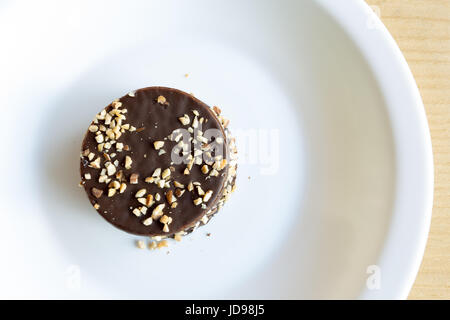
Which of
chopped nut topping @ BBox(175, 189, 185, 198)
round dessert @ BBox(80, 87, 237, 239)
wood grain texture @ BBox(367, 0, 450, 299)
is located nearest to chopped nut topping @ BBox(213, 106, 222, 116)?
round dessert @ BBox(80, 87, 237, 239)

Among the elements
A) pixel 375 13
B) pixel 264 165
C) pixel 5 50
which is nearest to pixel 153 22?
pixel 5 50

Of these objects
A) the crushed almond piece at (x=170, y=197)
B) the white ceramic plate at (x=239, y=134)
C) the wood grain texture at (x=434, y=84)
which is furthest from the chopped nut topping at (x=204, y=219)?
the wood grain texture at (x=434, y=84)

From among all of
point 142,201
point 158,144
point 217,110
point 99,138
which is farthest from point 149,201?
Result: point 217,110

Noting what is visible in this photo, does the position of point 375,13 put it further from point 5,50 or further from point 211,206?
point 5,50

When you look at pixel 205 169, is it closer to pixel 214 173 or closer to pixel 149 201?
pixel 214 173

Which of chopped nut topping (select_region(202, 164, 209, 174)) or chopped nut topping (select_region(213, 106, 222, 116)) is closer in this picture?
chopped nut topping (select_region(202, 164, 209, 174))

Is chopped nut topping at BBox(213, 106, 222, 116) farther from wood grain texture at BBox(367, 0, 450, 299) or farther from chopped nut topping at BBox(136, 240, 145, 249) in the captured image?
wood grain texture at BBox(367, 0, 450, 299)
